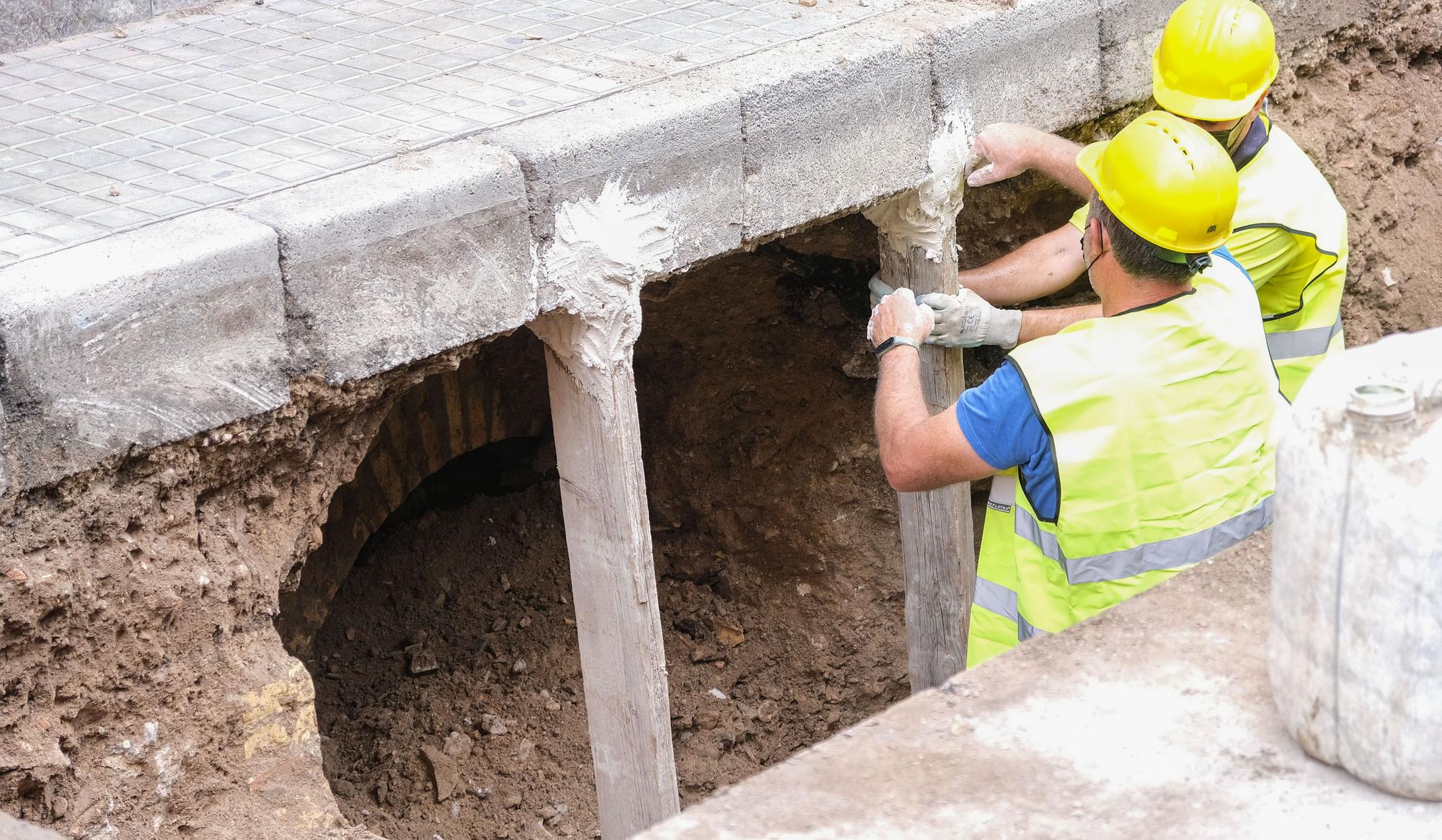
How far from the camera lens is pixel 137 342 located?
106 inches

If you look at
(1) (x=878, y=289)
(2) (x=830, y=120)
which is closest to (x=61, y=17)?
(2) (x=830, y=120)

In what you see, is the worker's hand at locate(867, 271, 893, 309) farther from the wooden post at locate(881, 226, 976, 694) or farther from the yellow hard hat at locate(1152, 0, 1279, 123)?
the yellow hard hat at locate(1152, 0, 1279, 123)

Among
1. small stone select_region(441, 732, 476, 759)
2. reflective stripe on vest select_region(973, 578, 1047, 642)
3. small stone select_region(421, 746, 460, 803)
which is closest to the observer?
reflective stripe on vest select_region(973, 578, 1047, 642)

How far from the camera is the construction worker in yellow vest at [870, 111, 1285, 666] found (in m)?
2.95

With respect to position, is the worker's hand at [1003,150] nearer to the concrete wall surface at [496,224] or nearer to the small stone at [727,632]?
the concrete wall surface at [496,224]

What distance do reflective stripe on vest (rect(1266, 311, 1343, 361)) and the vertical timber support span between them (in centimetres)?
90

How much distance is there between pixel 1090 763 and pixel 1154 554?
1133 millimetres

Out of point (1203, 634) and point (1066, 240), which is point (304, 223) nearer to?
point (1203, 634)

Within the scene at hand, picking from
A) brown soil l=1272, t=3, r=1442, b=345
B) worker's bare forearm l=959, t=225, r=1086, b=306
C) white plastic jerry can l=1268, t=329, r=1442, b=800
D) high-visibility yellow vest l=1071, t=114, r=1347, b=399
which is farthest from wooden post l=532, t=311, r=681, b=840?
brown soil l=1272, t=3, r=1442, b=345

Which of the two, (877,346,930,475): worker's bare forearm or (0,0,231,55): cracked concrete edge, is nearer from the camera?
(877,346,930,475): worker's bare forearm

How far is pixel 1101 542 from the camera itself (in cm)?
308

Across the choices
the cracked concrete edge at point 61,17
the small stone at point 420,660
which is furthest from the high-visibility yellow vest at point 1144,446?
the cracked concrete edge at point 61,17

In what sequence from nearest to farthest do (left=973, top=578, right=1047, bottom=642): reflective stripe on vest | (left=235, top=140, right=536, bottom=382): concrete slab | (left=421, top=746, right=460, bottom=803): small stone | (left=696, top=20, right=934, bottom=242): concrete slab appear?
(left=235, top=140, right=536, bottom=382): concrete slab
(left=973, top=578, right=1047, bottom=642): reflective stripe on vest
(left=696, top=20, right=934, bottom=242): concrete slab
(left=421, top=746, right=460, bottom=803): small stone

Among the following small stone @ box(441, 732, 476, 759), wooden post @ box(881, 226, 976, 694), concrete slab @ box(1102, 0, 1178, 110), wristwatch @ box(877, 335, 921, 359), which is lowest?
small stone @ box(441, 732, 476, 759)
